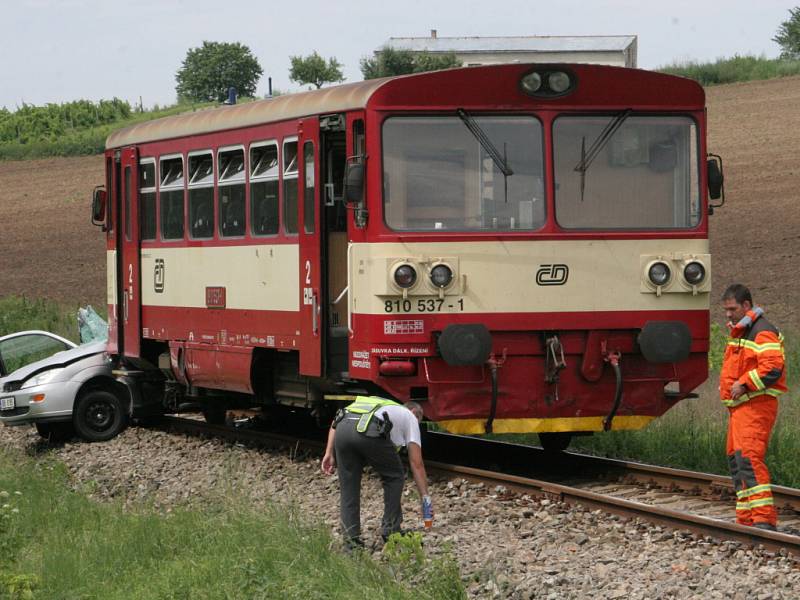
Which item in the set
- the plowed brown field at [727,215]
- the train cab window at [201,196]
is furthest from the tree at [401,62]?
the train cab window at [201,196]

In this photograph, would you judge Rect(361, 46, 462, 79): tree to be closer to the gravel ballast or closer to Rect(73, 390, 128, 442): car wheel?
Rect(73, 390, 128, 442): car wheel

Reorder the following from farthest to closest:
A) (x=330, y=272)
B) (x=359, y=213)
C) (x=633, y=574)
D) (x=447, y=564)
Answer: (x=330, y=272)
(x=359, y=213)
(x=633, y=574)
(x=447, y=564)

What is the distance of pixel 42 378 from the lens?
16891mm

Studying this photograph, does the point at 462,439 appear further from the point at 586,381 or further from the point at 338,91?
the point at 338,91

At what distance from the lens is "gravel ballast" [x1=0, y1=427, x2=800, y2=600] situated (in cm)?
830

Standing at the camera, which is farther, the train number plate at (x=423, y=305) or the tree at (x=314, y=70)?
the tree at (x=314, y=70)

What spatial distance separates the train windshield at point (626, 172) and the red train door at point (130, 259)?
6074mm

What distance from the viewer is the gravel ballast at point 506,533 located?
830 cm

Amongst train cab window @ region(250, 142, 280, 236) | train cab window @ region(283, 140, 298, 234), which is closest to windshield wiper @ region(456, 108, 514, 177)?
train cab window @ region(283, 140, 298, 234)

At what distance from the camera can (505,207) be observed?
1208 centimetres

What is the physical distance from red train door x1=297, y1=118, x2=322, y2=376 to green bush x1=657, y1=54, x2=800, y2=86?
45.5m

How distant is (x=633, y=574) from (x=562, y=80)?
491 centimetres

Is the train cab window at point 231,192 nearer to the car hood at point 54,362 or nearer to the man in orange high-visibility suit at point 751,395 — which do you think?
the car hood at point 54,362

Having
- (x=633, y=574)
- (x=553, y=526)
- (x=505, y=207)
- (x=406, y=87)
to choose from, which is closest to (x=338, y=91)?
(x=406, y=87)
